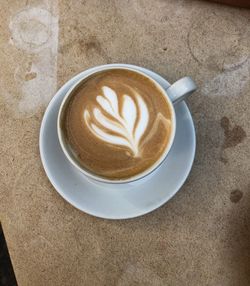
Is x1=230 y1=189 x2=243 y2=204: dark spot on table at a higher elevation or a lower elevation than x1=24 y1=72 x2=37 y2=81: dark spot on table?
lower

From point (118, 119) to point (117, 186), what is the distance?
11 centimetres

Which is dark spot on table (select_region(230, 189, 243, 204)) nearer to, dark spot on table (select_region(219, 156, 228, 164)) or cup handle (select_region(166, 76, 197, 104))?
dark spot on table (select_region(219, 156, 228, 164))

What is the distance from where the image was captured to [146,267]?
60 cm

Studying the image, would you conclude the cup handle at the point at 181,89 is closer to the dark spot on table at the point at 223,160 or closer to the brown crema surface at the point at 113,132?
the brown crema surface at the point at 113,132

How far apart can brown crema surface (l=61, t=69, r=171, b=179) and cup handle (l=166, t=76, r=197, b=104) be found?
0.04ft

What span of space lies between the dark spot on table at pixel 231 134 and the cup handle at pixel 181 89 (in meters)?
0.12

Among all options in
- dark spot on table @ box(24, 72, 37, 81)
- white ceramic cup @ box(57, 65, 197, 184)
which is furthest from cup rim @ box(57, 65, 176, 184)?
dark spot on table @ box(24, 72, 37, 81)

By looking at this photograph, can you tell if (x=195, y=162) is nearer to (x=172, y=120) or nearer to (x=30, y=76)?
(x=172, y=120)

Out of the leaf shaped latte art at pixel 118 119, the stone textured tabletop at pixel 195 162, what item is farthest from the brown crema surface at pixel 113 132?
the stone textured tabletop at pixel 195 162

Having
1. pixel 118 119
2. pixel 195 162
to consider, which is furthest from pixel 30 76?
pixel 195 162

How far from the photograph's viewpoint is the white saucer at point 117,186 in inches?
22.8

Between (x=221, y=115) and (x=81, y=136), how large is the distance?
242 millimetres

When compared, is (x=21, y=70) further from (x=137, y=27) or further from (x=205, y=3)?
(x=205, y=3)

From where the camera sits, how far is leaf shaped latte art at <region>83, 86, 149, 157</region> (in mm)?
539
